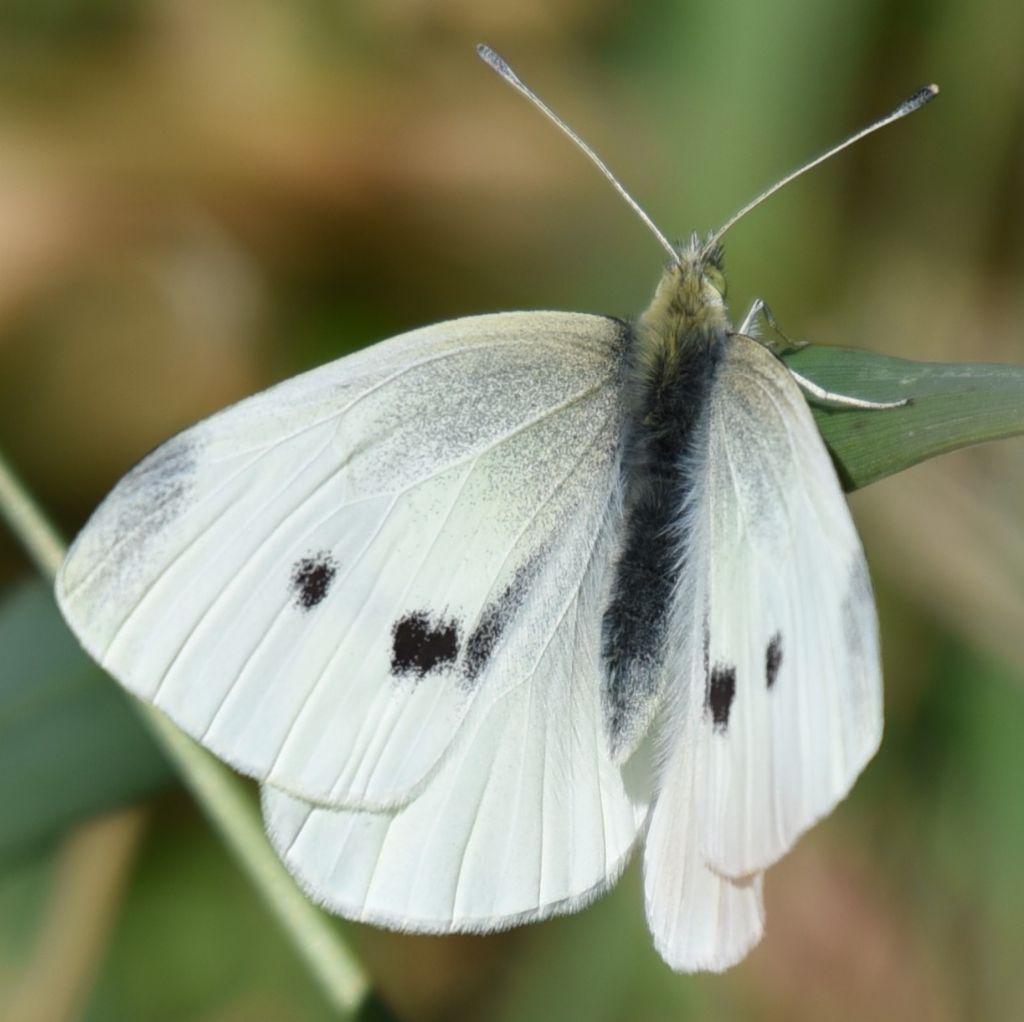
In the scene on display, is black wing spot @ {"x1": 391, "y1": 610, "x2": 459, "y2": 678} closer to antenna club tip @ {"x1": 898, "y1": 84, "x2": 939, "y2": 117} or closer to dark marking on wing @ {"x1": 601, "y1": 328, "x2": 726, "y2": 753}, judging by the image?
dark marking on wing @ {"x1": 601, "y1": 328, "x2": 726, "y2": 753}

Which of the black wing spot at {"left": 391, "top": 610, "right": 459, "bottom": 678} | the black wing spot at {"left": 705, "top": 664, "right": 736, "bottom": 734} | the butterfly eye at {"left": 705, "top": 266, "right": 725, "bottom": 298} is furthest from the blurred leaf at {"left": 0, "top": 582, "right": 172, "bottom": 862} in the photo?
the butterfly eye at {"left": 705, "top": 266, "right": 725, "bottom": 298}

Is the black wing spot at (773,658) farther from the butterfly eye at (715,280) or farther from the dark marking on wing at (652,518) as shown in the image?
the butterfly eye at (715,280)

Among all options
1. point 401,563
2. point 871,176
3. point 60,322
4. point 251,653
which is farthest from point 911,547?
point 60,322

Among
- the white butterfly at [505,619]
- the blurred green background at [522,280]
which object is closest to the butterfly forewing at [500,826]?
the white butterfly at [505,619]

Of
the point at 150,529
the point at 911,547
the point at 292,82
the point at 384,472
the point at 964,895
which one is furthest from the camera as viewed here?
the point at 292,82

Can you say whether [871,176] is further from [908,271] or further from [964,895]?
[964,895]

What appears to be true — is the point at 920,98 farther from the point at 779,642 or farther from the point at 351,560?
the point at 351,560
